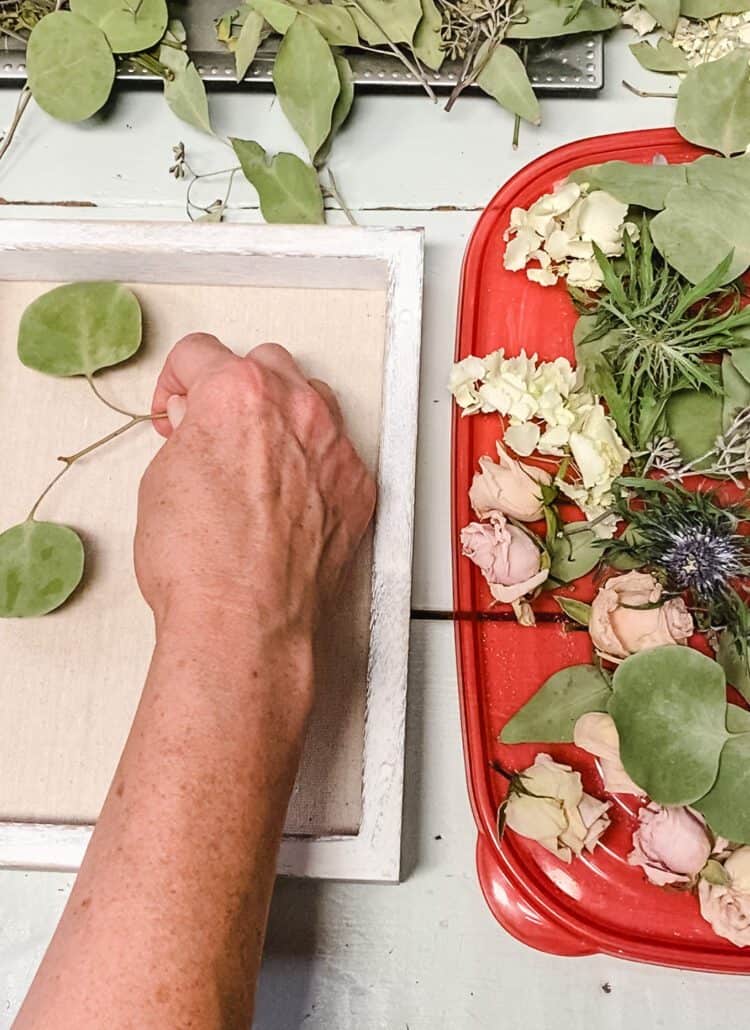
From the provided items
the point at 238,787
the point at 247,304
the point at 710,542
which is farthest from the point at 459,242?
the point at 238,787

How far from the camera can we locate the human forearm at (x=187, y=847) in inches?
11.8

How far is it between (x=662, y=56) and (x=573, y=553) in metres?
0.29

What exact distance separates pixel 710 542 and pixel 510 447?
0.10 meters

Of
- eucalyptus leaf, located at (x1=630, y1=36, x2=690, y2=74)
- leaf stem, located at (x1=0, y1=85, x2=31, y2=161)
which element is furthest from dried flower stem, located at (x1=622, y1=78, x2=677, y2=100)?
leaf stem, located at (x1=0, y1=85, x2=31, y2=161)

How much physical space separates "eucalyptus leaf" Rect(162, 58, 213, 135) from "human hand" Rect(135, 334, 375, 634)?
16 cm

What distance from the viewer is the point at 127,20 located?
0.52 meters

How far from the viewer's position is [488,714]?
45cm

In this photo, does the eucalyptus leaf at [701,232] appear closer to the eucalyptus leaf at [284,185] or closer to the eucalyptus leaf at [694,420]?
the eucalyptus leaf at [694,420]

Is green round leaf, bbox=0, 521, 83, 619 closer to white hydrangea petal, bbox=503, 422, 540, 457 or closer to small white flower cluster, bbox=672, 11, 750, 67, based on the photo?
white hydrangea petal, bbox=503, 422, 540, 457

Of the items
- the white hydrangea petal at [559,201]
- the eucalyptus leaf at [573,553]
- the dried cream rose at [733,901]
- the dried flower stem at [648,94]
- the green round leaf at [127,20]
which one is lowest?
the dried cream rose at [733,901]

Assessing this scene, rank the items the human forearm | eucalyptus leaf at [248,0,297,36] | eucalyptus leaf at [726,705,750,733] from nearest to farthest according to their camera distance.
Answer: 1. the human forearm
2. eucalyptus leaf at [726,705,750,733]
3. eucalyptus leaf at [248,0,297,36]

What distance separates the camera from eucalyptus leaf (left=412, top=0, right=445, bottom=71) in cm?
52

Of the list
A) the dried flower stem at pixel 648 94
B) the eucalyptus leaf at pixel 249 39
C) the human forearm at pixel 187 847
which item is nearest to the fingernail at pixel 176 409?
the human forearm at pixel 187 847

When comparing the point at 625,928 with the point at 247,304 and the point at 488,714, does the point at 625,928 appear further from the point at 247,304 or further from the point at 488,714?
the point at 247,304
